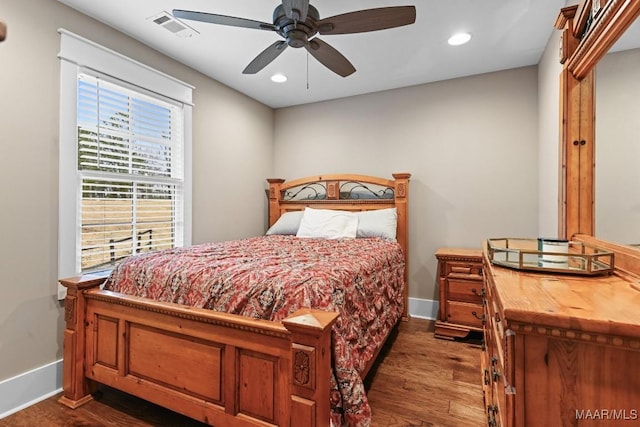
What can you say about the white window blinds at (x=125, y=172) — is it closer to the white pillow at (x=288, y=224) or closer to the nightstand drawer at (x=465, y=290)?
the white pillow at (x=288, y=224)

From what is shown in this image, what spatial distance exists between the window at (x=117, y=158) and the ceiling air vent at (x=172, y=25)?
425 mm

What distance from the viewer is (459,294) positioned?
2910 millimetres

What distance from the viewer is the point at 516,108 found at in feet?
10.4

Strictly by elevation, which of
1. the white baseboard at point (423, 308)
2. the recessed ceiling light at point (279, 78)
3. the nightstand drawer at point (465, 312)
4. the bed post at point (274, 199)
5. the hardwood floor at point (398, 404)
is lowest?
the hardwood floor at point (398, 404)

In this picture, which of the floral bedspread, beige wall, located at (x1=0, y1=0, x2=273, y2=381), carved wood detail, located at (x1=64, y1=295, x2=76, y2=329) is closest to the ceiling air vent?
beige wall, located at (x1=0, y1=0, x2=273, y2=381)

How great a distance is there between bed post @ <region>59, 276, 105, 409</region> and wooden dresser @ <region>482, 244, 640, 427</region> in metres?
2.27

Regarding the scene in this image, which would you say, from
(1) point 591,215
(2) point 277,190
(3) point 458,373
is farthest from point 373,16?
(2) point 277,190

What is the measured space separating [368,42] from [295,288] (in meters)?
2.27

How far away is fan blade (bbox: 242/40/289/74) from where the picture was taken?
1.97 metres

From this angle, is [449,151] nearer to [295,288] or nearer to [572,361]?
[295,288]

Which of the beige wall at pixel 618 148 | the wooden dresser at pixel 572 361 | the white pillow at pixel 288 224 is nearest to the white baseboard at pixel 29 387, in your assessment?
the white pillow at pixel 288 224

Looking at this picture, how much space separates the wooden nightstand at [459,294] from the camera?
2.85 metres

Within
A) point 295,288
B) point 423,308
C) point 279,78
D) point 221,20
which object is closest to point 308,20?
point 221,20

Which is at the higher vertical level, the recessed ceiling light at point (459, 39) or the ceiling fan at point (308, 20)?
the recessed ceiling light at point (459, 39)
